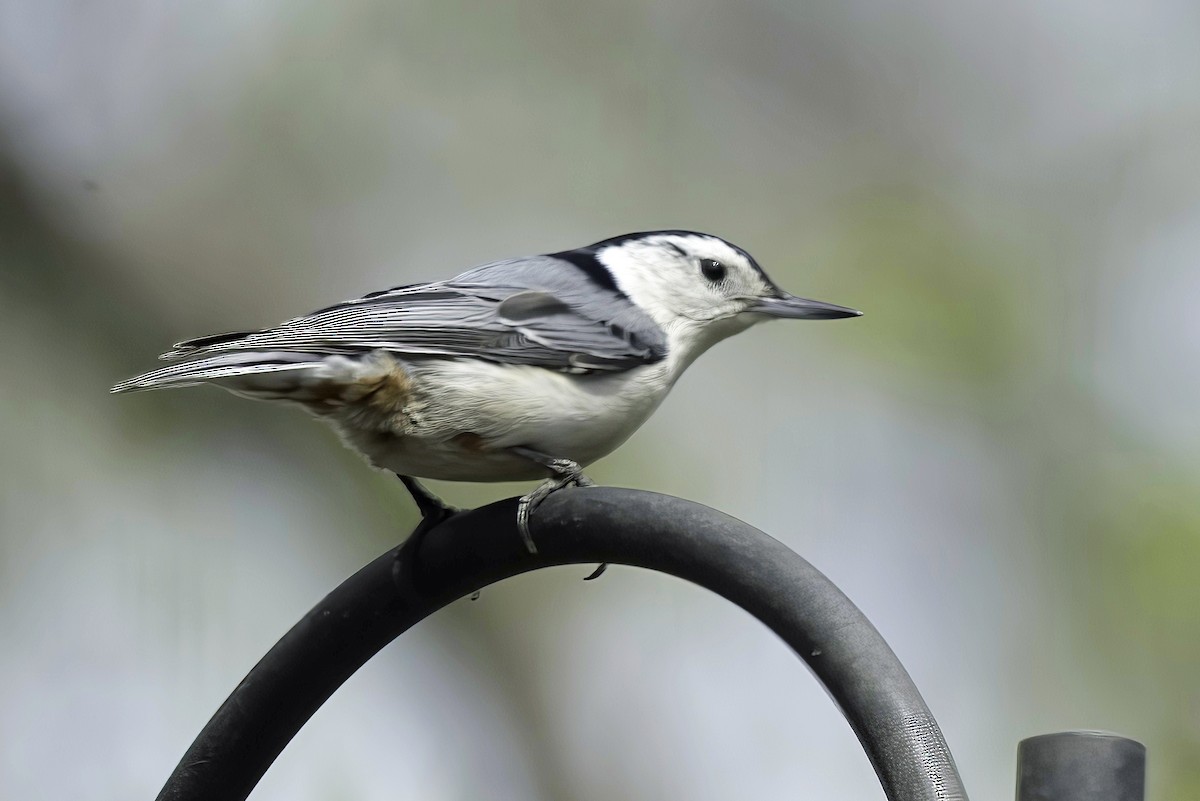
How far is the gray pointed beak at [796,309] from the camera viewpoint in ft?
7.41

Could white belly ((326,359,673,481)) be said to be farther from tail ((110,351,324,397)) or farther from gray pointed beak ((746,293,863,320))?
gray pointed beak ((746,293,863,320))

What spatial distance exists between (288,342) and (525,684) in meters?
2.73

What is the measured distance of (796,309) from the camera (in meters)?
2.29

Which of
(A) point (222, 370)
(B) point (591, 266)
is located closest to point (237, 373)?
(A) point (222, 370)

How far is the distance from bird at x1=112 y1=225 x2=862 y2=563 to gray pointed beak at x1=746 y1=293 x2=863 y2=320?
11 cm

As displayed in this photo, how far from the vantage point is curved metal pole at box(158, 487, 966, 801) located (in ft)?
4.11

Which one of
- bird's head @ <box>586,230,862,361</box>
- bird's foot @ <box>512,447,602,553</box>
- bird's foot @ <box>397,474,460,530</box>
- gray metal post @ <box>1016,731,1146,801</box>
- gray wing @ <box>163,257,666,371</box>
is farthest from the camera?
bird's head @ <box>586,230,862,361</box>

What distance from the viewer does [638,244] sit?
7.99 ft

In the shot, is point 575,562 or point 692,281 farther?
point 692,281

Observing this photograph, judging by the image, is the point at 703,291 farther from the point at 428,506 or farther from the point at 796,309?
the point at 428,506

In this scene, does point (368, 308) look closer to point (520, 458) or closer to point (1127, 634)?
point (520, 458)

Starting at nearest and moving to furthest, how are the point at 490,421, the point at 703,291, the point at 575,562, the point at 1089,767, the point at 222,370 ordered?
the point at 1089,767 → the point at 575,562 → the point at 222,370 → the point at 490,421 → the point at 703,291

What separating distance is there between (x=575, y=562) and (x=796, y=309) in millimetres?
882

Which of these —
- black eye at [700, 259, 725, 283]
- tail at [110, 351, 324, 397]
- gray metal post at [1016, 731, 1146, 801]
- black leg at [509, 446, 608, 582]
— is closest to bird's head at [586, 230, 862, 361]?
black eye at [700, 259, 725, 283]
